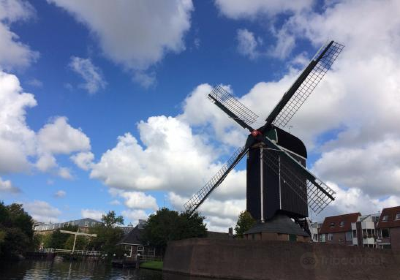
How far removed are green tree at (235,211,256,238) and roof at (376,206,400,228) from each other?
19578 millimetres

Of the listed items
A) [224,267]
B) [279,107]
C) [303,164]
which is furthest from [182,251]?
[279,107]

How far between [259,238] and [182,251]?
910cm

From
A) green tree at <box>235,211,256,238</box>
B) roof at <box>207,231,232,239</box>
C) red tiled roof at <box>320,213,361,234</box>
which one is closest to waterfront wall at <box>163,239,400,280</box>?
green tree at <box>235,211,256,238</box>

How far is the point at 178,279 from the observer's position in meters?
30.0

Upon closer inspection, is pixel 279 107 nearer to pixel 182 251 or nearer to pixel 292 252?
pixel 292 252

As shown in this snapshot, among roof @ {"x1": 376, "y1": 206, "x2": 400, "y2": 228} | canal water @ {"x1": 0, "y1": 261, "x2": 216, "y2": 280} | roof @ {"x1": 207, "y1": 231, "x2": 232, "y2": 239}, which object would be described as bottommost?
canal water @ {"x1": 0, "y1": 261, "x2": 216, "y2": 280}

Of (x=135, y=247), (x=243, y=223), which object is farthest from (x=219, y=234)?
(x=243, y=223)

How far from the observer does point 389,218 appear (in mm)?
50250

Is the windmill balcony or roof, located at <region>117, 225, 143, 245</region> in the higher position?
the windmill balcony

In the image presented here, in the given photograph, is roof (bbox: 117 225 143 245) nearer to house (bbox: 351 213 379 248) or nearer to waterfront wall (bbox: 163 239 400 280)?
waterfront wall (bbox: 163 239 400 280)

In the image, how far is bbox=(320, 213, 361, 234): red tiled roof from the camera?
5772cm

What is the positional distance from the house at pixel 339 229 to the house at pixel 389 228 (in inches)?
235

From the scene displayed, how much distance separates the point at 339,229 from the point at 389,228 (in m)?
10.5

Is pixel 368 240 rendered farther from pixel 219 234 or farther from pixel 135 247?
pixel 135 247
